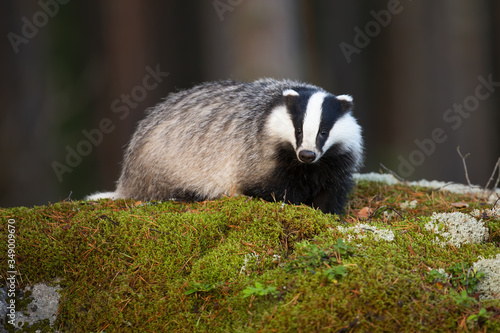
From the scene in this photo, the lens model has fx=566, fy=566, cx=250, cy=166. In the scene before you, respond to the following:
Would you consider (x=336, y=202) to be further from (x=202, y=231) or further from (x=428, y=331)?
(x=428, y=331)

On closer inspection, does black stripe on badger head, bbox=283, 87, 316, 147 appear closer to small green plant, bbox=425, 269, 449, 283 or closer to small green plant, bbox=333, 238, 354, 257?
small green plant, bbox=333, 238, 354, 257

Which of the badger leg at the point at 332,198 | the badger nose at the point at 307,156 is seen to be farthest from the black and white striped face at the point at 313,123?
the badger leg at the point at 332,198

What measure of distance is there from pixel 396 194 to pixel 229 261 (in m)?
2.20

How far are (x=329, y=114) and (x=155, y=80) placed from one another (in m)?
5.19

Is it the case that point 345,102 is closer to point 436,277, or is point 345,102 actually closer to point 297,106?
point 297,106

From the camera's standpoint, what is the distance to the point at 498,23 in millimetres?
10484

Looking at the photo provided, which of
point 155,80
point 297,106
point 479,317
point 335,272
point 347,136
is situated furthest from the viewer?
point 155,80

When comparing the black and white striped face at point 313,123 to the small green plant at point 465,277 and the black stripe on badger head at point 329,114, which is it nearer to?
the black stripe on badger head at point 329,114

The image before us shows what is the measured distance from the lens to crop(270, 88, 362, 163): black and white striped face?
13.3 ft

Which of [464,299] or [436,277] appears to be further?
[436,277]

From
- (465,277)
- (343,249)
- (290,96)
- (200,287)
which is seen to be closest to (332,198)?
(290,96)

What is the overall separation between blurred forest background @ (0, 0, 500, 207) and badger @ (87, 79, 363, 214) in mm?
2399

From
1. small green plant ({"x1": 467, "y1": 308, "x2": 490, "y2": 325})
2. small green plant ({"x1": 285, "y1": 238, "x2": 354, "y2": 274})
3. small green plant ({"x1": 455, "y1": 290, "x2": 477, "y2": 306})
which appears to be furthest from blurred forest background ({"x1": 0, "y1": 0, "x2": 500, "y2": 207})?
small green plant ({"x1": 467, "y1": 308, "x2": 490, "y2": 325})

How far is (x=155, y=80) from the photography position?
8.87 meters
